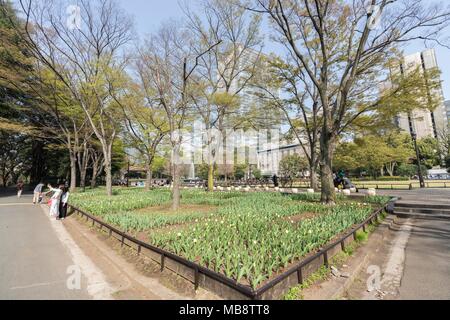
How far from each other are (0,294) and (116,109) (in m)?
17.6

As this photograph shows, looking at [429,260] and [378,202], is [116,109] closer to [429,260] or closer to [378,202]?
[378,202]

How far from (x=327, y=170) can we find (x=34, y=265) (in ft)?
34.1

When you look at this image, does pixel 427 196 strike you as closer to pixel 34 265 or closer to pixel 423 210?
pixel 423 210

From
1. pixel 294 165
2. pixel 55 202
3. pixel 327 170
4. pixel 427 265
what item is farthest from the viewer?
pixel 294 165

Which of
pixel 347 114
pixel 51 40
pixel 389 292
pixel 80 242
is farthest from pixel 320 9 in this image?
pixel 51 40

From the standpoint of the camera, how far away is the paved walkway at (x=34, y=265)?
11.1 ft

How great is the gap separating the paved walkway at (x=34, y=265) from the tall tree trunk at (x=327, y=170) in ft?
30.7

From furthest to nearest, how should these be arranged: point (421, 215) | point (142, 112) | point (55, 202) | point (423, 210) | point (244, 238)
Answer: point (142, 112) → point (55, 202) → point (423, 210) → point (421, 215) → point (244, 238)

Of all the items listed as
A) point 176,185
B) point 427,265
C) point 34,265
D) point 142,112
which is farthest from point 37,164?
point 427,265

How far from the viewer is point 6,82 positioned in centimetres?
1755

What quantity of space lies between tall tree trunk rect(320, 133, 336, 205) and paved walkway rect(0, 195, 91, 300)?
9.36 m

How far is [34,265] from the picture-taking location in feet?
14.7

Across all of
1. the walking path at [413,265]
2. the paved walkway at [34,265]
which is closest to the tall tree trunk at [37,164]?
the paved walkway at [34,265]
